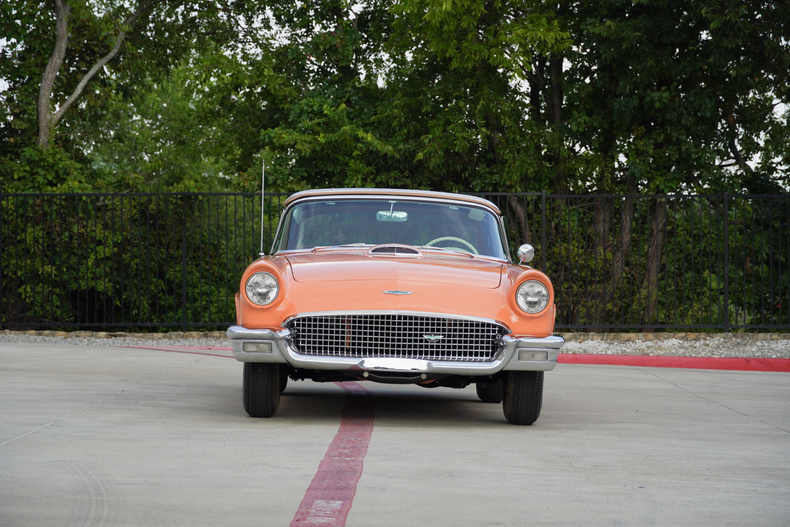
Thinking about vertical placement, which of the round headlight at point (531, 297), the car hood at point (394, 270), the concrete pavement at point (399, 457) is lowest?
the concrete pavement at point (399, 457)

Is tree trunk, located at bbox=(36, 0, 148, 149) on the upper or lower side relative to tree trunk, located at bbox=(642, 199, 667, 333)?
upper

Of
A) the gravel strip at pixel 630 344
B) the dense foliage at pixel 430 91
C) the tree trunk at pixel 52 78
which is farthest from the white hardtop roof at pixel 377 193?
the tree trunk at pixel 52 78

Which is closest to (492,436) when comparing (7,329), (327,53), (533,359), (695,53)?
(533,359)

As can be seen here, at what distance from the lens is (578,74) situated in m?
20.5

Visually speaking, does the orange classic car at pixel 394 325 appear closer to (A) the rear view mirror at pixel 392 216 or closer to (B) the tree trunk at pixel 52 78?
(A) the rear view mirror at pixel 392 216

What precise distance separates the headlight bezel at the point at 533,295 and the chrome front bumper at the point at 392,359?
0.21m

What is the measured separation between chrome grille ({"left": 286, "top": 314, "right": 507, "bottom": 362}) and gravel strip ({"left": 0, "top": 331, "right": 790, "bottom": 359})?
→ 8.25 meters

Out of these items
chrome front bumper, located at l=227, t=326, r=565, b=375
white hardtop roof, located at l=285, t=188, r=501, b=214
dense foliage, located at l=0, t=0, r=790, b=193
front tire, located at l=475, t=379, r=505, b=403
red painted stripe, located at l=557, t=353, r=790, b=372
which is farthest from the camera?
dense foliage, located at l=0, t=0, r=790, b=193

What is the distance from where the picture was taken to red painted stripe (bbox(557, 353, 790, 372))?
44.4 feet

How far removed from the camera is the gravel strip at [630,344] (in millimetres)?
14727

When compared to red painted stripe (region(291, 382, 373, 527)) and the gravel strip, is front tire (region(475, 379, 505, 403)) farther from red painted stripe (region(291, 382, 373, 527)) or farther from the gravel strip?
the gravel strip

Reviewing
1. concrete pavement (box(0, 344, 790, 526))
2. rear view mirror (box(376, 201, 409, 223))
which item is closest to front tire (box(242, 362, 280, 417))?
concrete pavement (box(0, 344, 790, 526))


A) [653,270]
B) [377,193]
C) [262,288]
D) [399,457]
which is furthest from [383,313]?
[653,270]

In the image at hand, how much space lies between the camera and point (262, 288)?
21.6 ft
